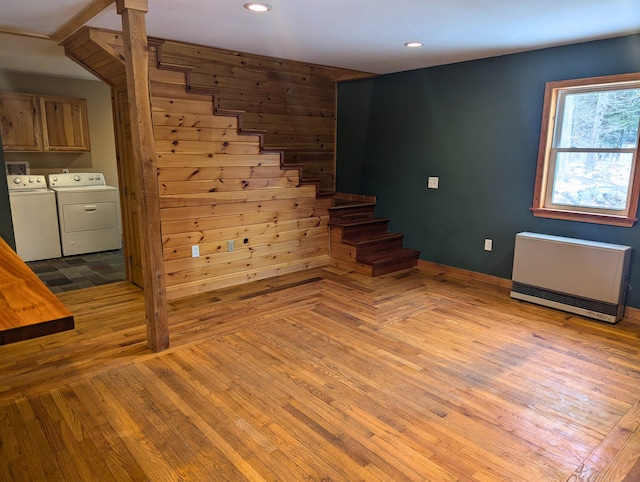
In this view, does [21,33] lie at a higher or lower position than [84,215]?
higher

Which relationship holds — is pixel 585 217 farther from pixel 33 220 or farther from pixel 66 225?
pixel 33 220

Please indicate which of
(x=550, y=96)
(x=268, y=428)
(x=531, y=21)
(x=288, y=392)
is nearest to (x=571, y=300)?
(x=550, y=96)

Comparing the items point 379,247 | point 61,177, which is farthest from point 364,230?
point 61,177

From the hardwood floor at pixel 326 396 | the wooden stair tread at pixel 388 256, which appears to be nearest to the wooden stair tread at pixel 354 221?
the wooden stair tread at pixel 388 256

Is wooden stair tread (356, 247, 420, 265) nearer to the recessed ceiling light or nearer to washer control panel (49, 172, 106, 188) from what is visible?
the recessed ceiling light

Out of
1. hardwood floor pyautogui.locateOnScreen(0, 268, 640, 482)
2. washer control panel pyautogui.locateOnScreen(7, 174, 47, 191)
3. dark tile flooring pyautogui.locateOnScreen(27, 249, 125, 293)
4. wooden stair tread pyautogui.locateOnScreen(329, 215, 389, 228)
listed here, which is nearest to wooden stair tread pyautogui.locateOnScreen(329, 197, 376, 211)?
wooden stair tread pyautogui.locateOnScreen(329, 215, 389, 228)

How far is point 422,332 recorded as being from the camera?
336 cm

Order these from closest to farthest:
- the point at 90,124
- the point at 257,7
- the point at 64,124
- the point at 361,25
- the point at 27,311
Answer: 1. the point at 27,311
2. the point at 257,7
3. the point at 361,25
4. the point at 64,124
5. the point at 90,124

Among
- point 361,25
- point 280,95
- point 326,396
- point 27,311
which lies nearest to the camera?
point 27,311

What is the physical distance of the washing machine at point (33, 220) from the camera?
520 centimetres

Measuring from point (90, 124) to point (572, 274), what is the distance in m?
6.11

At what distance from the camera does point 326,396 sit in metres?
2.49

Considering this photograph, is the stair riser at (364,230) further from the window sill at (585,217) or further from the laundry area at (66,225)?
the laundry area at (66,225)

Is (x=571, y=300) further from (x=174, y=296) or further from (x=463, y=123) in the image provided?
(x=174, y=296)
